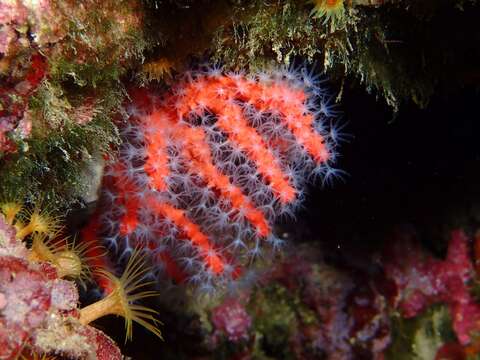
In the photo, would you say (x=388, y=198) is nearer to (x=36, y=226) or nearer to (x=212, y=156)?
(x=212, y=156)

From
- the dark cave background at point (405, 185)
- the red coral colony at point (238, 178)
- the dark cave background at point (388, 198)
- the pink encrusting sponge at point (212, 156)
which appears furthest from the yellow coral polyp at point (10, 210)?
the dark cave background at point (405, 185)

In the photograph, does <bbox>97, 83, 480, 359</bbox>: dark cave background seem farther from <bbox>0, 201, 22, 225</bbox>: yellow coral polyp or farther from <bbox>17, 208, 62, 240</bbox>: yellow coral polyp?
<bbox>0, 201, 22, 225</bbox>: yellow coral polyp

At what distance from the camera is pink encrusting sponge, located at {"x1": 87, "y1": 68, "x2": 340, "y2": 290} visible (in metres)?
2.55

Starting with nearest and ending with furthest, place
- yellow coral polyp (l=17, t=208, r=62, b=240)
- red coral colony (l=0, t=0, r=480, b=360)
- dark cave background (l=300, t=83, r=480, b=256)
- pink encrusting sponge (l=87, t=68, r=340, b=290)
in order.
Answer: red coral colony (l=0, t=0, r=480, b=360), yellow coral polyp (l=17, t=208, r=62, b=240), pink encrusting sponge (l=87, t=68, r=340, b=290), dark cave background (l=300, t=83, r=480, b=256)

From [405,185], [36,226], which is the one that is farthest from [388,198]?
[36,226]

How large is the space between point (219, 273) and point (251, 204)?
70 cm

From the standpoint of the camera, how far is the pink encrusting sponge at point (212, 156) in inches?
100

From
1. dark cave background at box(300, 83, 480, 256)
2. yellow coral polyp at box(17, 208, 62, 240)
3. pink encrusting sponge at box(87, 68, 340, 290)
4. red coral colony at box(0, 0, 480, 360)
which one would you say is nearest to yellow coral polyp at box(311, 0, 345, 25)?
red coral colony at box(0, 0, 480, 360)

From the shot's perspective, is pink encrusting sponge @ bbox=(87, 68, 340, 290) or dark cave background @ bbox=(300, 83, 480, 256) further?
dark cave background @ bbox=(300, 83, 480, 256)

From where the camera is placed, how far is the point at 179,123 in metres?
2.63

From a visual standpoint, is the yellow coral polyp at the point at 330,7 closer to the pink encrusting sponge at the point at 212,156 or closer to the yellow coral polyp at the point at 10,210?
the pink encrusting sponge at the point at 212,156

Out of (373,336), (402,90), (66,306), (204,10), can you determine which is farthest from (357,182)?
(66,306)

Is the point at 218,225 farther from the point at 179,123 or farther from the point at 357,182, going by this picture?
the point at 357,182

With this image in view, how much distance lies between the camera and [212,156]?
8.96ft
